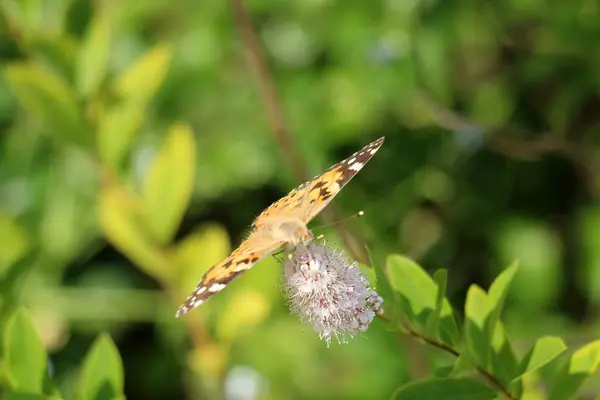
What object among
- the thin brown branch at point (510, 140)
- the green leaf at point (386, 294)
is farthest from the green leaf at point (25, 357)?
the thin brown branch at point (510, 140)

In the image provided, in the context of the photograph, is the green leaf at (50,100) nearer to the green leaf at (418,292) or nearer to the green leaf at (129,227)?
the green leaf at (129,227)

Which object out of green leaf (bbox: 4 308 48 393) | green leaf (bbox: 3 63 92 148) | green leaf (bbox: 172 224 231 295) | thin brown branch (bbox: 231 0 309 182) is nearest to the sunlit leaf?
green leaf (bbox: 172 224 231 295)

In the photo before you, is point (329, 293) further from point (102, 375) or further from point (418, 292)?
point (102, 375)

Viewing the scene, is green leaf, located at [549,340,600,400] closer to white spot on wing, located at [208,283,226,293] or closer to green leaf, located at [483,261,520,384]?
green leaf, located at [483,261,520,384]

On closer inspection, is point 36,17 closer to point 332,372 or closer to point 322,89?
point 322,89

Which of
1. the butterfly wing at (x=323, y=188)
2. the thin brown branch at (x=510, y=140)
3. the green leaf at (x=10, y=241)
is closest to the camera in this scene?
the butterfly wing at (x=323, y=188)

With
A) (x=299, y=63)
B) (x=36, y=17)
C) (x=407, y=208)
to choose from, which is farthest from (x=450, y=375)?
(x=299, y=63)
